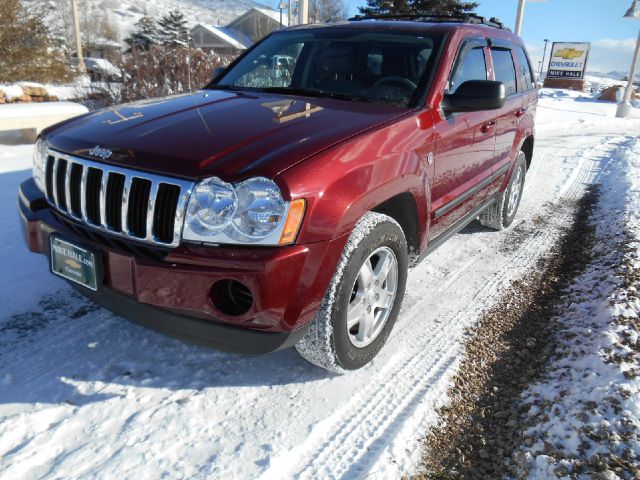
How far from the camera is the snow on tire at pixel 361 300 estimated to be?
7.25 feet

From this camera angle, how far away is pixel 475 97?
288 centimetres

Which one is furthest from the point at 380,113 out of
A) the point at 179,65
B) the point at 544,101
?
the point at 544,101

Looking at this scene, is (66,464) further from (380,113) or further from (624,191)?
(624,191)

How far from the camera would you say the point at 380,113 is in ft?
8.63

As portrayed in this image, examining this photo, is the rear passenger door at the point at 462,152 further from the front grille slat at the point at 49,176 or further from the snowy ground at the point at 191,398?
the front grille slat at the point at 49,176

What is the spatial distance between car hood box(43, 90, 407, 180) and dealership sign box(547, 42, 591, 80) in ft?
115

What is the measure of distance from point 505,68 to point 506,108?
15.9 inches

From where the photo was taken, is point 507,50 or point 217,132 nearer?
point 217,132

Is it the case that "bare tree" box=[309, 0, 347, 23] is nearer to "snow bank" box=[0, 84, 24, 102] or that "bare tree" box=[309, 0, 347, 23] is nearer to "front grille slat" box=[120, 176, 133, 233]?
"snow bank" box=[0, 84, 24, 102]

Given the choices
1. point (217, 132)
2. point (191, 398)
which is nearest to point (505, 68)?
point (217, 132)

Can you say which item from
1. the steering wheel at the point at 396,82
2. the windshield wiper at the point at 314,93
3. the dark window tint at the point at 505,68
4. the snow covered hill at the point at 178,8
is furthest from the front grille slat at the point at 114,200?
the snow covered hill at the point at 178,8

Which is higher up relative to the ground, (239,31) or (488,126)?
(239,31)

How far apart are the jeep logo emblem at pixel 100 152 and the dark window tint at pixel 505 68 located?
10.1 feet

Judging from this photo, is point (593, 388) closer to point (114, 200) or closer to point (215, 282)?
point (215, 282)
